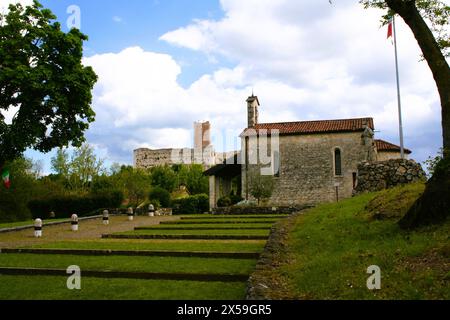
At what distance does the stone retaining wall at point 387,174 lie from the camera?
720 inches

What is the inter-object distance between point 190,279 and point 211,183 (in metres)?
30.5

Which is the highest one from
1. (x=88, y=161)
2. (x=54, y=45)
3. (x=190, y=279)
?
(x=54, y=45)

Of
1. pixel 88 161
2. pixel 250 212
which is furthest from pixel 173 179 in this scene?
pixel 250 212

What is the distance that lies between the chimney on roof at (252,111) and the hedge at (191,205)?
9111 millimetres

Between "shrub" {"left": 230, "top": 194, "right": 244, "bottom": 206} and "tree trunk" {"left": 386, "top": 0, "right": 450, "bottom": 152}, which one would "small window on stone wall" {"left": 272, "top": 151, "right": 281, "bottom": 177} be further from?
"tree trunk" {"left": 386, "top": 0, "right": 450, "bottom": 152}

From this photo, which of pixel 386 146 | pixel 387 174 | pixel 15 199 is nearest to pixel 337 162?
pixel 386 146

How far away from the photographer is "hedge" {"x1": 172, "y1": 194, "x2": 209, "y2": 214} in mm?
36844

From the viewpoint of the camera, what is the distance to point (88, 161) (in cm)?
5519

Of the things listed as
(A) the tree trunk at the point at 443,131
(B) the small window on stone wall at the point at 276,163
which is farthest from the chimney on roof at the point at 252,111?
(A) the tree trunk at the point at 443,131

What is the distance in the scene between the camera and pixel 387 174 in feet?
62.5

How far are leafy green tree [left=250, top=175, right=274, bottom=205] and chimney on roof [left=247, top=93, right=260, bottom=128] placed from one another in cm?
769

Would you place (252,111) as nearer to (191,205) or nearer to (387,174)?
(191,205)

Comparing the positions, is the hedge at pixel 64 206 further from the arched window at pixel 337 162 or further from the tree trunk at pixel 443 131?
the tree trunk at pixel 443 131
